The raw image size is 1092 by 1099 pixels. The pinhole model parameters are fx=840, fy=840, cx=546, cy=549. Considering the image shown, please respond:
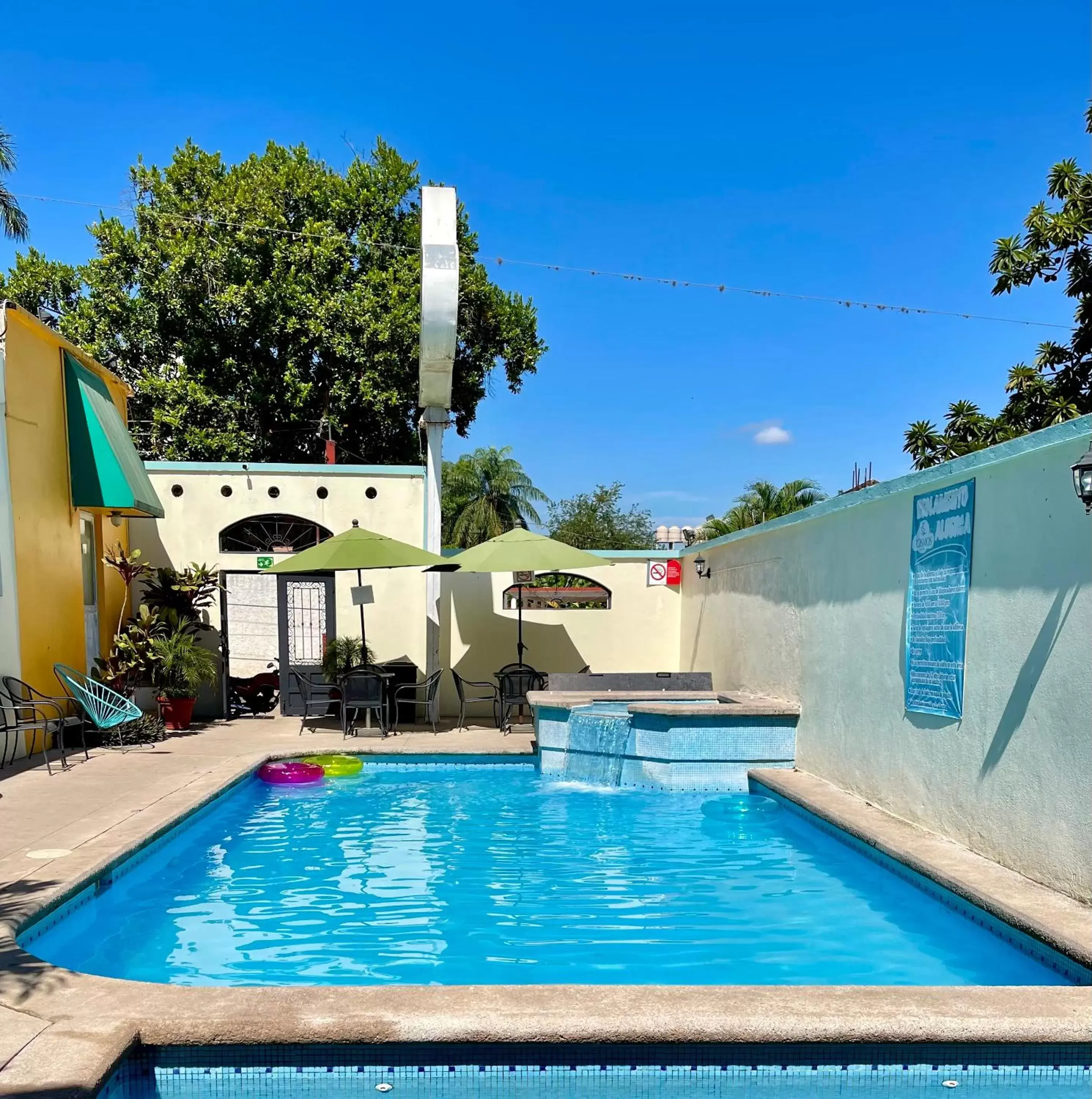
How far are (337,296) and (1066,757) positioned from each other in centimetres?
1757

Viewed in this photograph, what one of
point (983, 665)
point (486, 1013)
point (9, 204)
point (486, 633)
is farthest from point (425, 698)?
point (9, 204)

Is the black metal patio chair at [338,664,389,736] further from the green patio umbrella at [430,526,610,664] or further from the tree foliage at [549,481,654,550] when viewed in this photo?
the tree foliage at [549,481,654,550]

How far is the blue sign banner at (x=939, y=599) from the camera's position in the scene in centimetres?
555

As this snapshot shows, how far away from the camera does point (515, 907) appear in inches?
208

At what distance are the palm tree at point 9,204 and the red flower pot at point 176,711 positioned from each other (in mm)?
9127

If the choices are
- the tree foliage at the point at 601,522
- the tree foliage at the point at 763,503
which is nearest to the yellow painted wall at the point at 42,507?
the tree foliage at the point at 763,503

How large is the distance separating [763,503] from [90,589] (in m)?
23.3

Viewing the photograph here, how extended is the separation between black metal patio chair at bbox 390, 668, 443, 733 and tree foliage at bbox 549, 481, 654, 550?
26512 millimetres

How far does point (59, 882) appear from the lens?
4699 mm

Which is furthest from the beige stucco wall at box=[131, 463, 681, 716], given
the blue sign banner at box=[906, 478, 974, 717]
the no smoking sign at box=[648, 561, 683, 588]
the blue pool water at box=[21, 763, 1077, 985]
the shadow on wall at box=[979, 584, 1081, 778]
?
the shadow on wall at box=[979, 584, 1081, 778]

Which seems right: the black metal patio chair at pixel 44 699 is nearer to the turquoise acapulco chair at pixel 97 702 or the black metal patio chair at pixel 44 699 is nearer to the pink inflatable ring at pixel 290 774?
the turquoise acapulco chair at pixel 97 702

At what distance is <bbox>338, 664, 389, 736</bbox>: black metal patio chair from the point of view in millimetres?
10391

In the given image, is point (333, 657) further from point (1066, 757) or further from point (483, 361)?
point (483, 361)

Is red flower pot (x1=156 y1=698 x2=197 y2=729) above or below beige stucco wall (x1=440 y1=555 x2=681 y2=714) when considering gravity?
below
